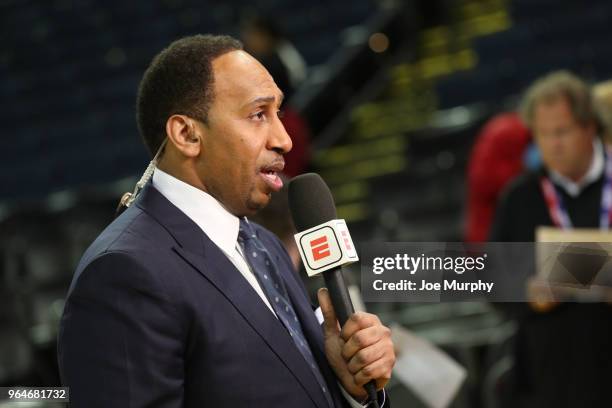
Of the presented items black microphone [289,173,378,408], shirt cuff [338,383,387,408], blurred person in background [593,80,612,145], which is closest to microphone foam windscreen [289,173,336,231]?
black microphone [289,173,378,408]

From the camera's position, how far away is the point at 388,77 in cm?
852

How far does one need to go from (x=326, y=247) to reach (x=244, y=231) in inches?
8.7

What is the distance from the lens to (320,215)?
1.93 m

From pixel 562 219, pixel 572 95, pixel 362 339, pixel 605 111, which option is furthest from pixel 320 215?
pixel 605 111

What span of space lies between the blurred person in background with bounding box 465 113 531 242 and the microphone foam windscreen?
2.63 m

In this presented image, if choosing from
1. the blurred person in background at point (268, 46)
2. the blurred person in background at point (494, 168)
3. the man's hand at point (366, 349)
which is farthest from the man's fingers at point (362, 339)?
the blurred person in background at point (268, 46)

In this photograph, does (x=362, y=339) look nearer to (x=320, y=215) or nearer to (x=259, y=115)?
(x=320, y=215)

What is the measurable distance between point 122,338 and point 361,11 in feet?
25.1

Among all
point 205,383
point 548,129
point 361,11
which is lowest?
point 205,383

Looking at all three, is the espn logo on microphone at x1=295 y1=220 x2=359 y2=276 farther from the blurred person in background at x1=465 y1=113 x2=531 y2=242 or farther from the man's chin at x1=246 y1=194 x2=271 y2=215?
the blurred person in background at x1=465 y1=113 x2=531 y2=242

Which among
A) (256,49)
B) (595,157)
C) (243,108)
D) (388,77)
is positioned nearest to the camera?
(243,108)

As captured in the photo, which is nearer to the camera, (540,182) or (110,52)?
(540,182)

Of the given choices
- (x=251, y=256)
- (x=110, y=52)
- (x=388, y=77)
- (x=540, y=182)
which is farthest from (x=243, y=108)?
(x=110, y=52)

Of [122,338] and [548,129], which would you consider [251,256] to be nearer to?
[122,338]
